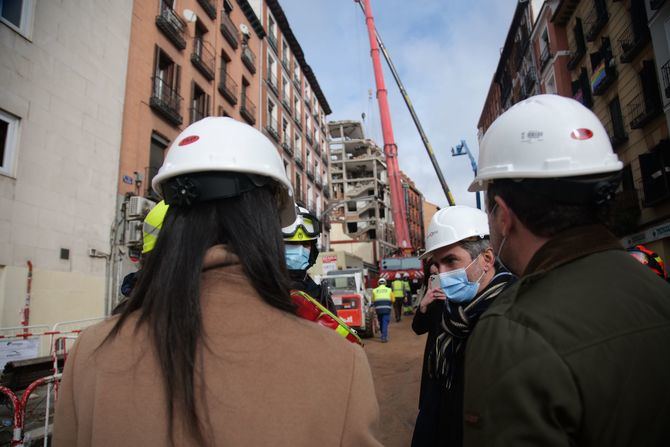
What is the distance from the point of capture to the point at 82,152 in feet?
35.7

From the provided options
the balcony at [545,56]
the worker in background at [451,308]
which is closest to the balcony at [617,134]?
the balcony at [545,56]

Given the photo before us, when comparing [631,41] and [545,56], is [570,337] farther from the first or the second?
[545,56]

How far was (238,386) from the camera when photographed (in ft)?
3.24

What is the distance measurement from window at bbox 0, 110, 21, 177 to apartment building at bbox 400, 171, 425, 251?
59.1 metres

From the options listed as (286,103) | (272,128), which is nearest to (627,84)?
(272,128)

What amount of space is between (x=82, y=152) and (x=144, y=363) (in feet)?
37.9

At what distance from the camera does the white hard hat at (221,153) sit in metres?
1.39

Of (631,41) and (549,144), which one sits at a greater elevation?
(631,41)

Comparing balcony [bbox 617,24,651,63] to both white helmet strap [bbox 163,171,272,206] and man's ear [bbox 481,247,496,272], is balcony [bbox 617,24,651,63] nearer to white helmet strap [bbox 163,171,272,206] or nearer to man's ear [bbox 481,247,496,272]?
man's ear [bbox 481,247,496,272]

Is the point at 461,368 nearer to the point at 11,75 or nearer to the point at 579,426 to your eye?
the point at 579,426

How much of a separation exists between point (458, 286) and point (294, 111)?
29.1m

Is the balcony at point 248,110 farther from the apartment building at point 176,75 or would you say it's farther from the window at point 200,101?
the window at point 200,101

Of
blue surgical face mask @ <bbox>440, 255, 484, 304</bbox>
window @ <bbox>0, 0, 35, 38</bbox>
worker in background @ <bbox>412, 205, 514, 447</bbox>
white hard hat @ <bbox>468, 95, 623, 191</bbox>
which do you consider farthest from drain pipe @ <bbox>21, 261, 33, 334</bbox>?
white hard hat @ <bbox>468, 95, 623, 191</bbox>

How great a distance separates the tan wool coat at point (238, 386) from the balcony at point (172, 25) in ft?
52.6
